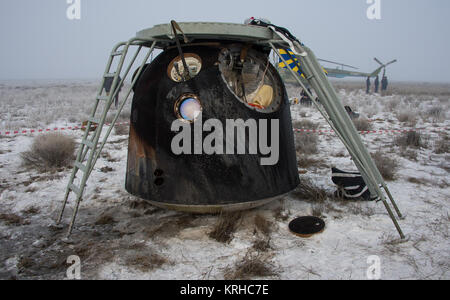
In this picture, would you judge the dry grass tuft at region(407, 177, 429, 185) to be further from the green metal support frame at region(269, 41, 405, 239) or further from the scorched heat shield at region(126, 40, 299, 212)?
the scorched heat shield at region(126, 40, 299, 212)

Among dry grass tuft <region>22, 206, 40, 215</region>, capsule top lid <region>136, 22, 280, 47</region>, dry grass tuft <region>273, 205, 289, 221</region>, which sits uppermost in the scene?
capsule top lid <region>136, 22, 280, 47</region>

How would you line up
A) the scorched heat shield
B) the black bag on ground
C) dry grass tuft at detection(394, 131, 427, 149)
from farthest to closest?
dry grass tuft at detection(394, 131, 427, 149)
the black bag on ground
the scorched heat shield

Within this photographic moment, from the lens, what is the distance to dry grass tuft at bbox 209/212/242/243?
4.32 meters

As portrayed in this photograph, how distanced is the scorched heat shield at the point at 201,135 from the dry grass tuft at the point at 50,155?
179 inches

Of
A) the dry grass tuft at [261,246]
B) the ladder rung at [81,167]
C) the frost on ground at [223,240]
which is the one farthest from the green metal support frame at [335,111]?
the ladder rung at [81,167]

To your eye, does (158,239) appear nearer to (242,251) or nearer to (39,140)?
(242,251)

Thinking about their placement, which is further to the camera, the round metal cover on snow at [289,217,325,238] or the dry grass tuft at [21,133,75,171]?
the dry grass tuft at [21,133,75,171]

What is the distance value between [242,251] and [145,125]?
208 centimetres

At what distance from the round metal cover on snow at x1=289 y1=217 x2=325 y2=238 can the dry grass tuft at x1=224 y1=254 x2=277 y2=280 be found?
0.92 m

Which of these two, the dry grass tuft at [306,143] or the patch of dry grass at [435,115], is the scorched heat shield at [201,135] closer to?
the dry grass tuft at [306,143]

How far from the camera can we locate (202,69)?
4.32 meters

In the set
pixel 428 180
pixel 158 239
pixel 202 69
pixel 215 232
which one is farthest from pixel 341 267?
pixel 428 180

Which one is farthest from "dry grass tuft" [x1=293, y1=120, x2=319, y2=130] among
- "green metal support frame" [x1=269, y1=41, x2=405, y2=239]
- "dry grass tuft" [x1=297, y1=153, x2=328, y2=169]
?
"green metal support frame" [x1=269, y1=41, x2=405, y2=239]

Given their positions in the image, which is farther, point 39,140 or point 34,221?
point 39,140
